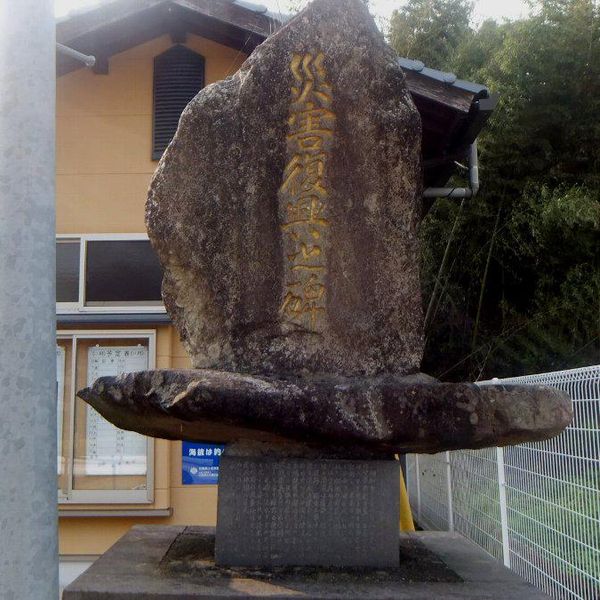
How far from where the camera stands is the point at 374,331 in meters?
3.43

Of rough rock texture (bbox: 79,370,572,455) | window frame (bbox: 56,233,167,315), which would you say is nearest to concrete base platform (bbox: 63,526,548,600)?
rough rock texture (bbox: 79,370,572,455)

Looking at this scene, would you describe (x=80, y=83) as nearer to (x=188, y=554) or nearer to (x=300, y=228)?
(x=300, y=228)

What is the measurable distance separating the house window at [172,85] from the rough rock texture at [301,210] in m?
3.50

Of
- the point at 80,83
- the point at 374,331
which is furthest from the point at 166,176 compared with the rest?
the point at 80,83

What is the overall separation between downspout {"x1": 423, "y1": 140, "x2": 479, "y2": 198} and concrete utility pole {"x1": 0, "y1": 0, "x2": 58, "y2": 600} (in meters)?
4.70

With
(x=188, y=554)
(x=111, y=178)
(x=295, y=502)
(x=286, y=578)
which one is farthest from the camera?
(x=111, y=178)

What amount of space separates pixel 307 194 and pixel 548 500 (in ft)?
7.99

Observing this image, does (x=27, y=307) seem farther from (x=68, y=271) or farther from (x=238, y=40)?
(x=238, y=40)

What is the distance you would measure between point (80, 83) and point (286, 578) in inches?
215

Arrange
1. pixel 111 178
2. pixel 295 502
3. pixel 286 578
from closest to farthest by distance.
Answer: pixel 286 578
pixel 295 502
pixel 111 178

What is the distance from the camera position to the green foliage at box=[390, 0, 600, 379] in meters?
9.46

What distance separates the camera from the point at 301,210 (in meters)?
3.44

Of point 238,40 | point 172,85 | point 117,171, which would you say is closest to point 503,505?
point 117,171

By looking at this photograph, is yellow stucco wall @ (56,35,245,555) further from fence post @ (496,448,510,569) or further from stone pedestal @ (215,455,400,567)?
stone pedestal @ (215,455,400,567)
